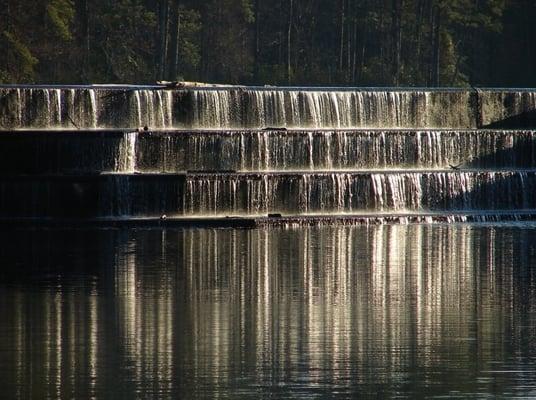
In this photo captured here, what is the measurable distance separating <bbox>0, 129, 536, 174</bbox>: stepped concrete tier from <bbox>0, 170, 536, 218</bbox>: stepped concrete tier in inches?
52.9

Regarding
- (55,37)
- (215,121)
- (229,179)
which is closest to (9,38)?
(55,37)

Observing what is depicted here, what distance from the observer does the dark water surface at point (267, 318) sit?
1812cm

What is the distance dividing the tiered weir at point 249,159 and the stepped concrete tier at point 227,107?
0.12ft

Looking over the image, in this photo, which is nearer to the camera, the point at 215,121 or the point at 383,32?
the point at 215,121

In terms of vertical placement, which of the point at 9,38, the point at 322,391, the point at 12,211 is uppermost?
the point at 9,38

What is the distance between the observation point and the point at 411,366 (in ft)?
62.4

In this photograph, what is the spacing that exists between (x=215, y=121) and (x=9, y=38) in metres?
24.1

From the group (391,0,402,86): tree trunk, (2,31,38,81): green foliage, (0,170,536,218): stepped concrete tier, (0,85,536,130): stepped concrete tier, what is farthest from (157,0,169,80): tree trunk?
(0,170,536,218): stepped concrete tier

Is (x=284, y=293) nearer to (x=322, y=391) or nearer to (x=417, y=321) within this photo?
(x=417, y=321)

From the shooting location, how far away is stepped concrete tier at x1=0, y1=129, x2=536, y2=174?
4125 centimetres

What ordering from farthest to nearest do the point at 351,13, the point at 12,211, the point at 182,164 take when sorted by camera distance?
the point at 351,13, the point at 182,164, the point at 12,211

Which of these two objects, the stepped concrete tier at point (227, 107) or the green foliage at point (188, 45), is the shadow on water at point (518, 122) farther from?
the green foliage at point (188, 45)

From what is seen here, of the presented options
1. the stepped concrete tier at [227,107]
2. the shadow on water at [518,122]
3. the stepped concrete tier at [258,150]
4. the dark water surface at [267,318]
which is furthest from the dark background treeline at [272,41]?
the dark water surface at [267,318]

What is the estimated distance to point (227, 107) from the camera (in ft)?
154
